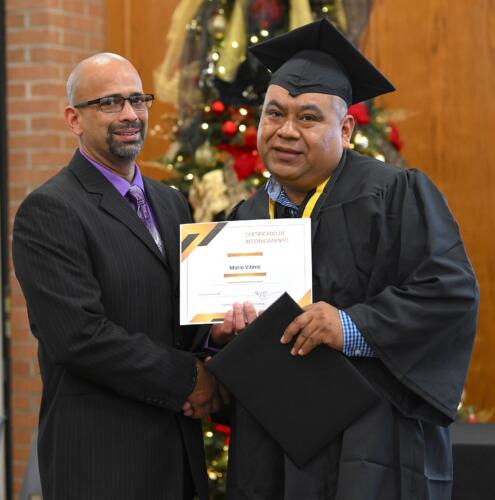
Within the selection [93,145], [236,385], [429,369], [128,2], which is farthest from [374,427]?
[128,2]

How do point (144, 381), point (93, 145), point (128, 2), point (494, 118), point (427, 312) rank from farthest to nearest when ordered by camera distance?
1. point (128, 2)
2. point (494, 118)
3. point (93, 145)
4. point (144, 381)
5. point (427, 312)

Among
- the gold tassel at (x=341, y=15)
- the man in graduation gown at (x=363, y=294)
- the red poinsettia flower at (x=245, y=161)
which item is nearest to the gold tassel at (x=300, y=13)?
the gold tassel at (x=341, y=15)

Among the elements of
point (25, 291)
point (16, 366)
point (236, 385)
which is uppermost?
point (25, 291)

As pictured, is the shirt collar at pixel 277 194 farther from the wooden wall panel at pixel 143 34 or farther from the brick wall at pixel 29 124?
the wooden wall panel at pixel 143 34

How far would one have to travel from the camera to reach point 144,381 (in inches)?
119

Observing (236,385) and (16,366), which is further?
(16,366)

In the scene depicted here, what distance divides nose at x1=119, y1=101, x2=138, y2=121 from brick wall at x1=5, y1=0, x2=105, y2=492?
2502 mm

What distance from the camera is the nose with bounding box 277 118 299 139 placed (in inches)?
116

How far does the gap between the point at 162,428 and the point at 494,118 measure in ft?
10.7

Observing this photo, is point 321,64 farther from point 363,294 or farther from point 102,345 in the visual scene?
point 102,345

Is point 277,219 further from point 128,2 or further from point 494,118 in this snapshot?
point 128,2

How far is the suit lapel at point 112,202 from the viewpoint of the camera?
317 centimetres

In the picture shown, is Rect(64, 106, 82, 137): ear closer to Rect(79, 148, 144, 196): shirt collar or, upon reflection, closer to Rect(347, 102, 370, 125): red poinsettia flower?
Rect(79, 148, 144, 196): shirt collar

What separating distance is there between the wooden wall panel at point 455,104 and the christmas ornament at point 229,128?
45.3 inches
